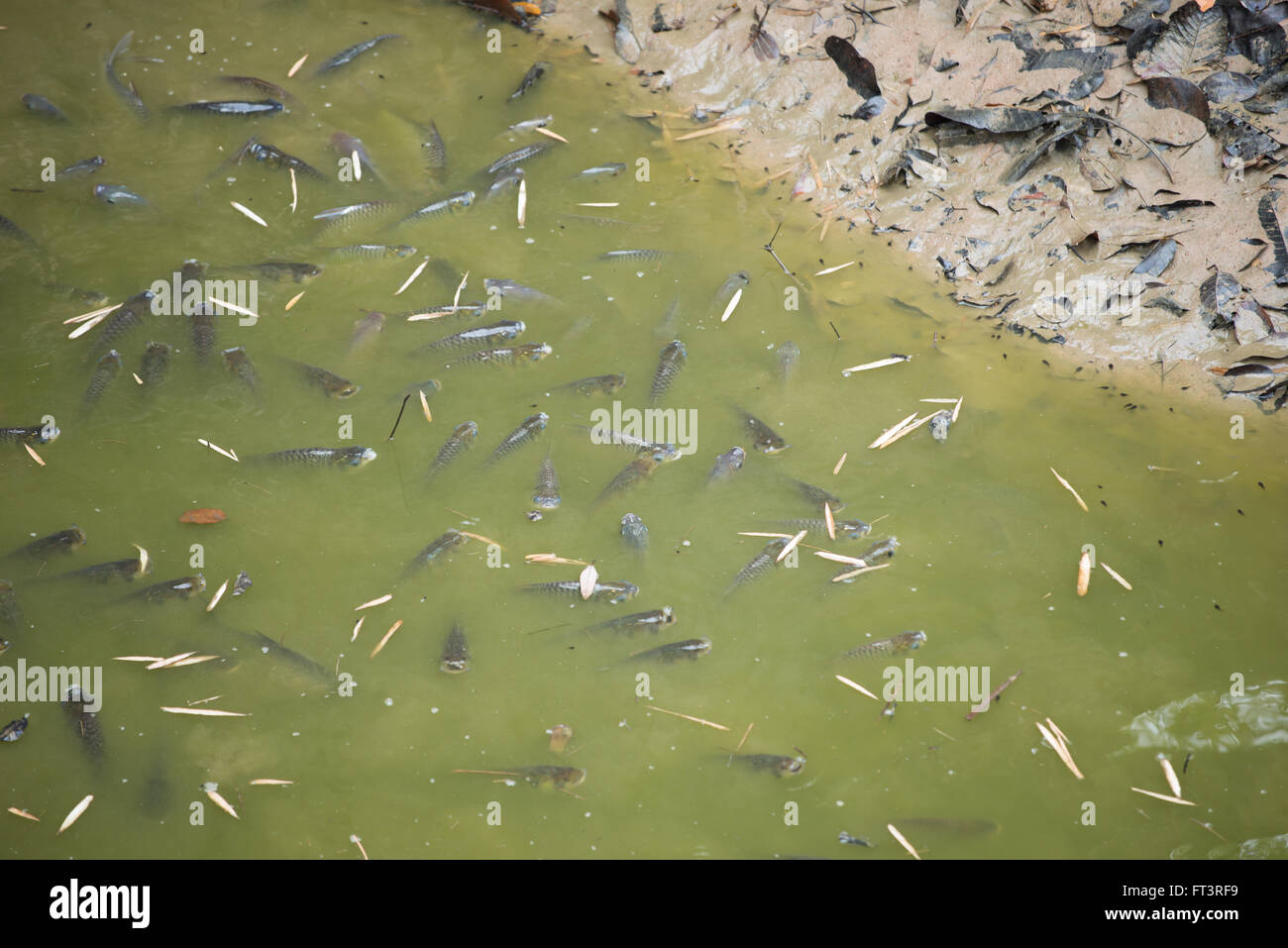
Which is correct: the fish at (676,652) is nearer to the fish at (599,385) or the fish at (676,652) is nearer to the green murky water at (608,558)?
the green murky water at (608,558)

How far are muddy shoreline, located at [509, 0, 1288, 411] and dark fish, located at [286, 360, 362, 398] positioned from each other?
9.42ft

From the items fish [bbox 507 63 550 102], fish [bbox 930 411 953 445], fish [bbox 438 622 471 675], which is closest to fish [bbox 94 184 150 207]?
fish [bbox 507 63 550 102]

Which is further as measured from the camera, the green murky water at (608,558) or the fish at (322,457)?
the fish at (322,457)

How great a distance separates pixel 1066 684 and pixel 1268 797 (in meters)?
0.73

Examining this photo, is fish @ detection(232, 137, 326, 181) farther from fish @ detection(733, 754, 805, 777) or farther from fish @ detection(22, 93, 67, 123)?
fish @ detection(733, 754, 805, 777)

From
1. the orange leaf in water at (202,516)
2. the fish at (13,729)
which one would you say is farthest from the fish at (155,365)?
the fish at (13,729)

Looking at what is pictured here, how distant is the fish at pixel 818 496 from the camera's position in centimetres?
423

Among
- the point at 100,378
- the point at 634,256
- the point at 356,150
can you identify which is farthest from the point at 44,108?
the point at 634,256

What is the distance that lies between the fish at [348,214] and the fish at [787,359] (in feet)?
8.52

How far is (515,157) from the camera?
5926 mm

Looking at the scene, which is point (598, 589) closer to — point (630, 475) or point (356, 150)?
point (630, 475)

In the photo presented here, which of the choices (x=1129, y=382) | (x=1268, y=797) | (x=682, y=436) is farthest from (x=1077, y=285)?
(x=1268, y=797)

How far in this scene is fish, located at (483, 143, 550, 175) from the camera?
231 inches

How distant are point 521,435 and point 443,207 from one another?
6.53ft
